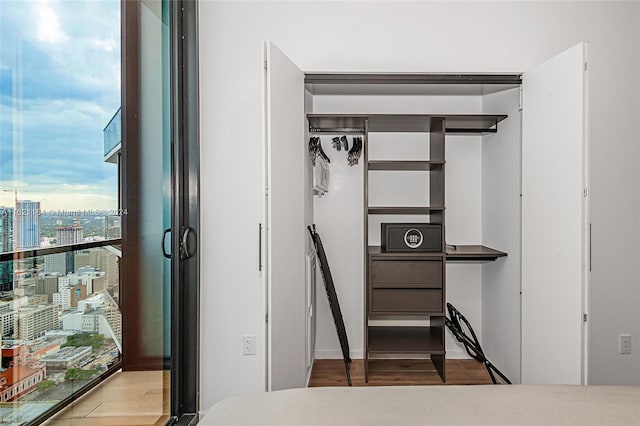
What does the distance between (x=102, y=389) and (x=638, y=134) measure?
324 centimetres

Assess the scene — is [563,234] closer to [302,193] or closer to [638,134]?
[638,134]

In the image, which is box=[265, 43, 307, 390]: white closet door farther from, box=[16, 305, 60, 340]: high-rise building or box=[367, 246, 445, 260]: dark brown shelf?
box=[16, 305, 60, 340]: high-rise building

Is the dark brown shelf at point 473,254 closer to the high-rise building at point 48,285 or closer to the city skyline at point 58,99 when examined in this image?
the city skyline at point 58,99

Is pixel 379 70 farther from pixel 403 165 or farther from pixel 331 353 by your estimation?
pixel 331 353

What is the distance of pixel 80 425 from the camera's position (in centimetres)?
155

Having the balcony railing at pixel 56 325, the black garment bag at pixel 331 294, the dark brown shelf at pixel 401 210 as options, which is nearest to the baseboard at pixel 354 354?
the black garment bag at pixel 331 294

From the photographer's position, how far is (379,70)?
111 inches

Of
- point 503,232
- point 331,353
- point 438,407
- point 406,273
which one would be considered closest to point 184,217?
point 406,273

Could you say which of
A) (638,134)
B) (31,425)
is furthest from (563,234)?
(31,425)

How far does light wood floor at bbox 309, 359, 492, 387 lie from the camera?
3148 millimetres

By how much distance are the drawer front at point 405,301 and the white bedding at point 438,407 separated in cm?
181

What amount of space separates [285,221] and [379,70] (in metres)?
1.19

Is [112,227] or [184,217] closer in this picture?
[112,227]

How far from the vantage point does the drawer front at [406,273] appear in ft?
10.4
